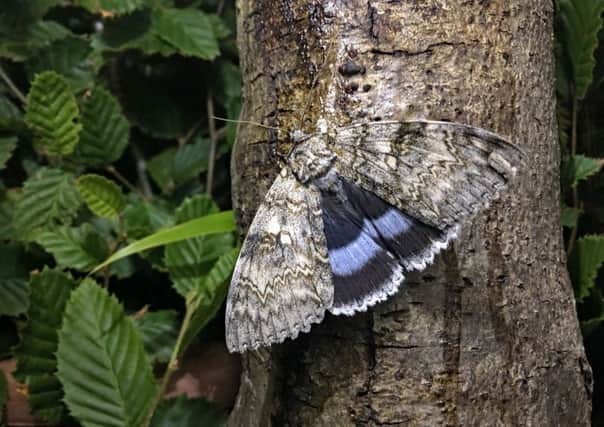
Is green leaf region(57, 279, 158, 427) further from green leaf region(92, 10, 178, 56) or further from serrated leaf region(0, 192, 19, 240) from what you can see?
green leaf region(92, 10, 178, 56)

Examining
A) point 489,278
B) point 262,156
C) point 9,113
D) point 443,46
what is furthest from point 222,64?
point 489,278

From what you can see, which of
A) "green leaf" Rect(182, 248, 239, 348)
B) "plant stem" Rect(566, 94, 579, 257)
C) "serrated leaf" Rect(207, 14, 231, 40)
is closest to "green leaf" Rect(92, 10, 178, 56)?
"serrated leaf" Rect(207, 14, 231, 40)

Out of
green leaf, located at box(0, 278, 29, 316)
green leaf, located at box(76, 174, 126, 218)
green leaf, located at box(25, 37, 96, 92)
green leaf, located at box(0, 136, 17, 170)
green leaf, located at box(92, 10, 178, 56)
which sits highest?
green leaf, located at box(92, 10, 178, 56)

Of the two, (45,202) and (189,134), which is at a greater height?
(189,134)

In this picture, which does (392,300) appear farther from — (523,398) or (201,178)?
(201,178)

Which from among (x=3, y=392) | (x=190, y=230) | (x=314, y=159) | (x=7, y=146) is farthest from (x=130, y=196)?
(x=314, y=159)

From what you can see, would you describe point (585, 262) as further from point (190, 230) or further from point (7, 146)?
point (7, 146)
